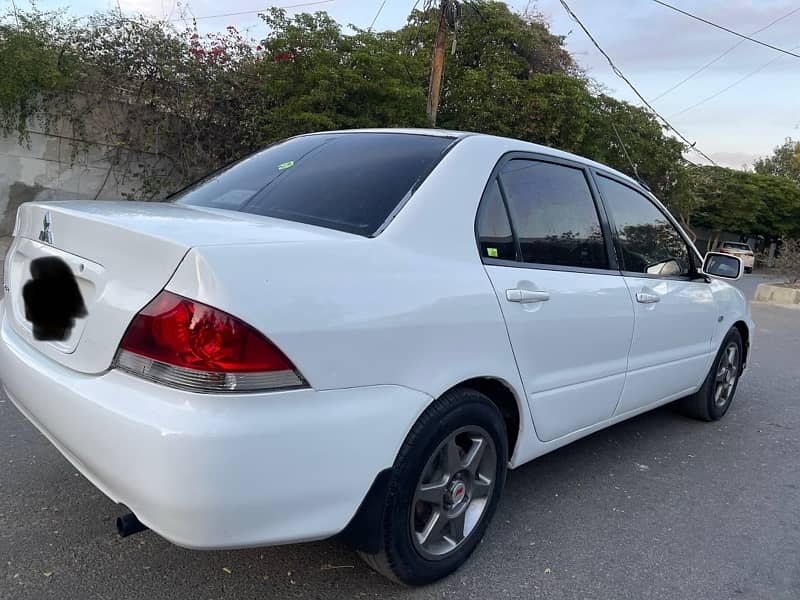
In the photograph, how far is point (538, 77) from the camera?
54.1 ft

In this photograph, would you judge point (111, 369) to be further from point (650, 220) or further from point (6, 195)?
point (6, 195)

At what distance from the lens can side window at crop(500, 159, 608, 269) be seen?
2816mm

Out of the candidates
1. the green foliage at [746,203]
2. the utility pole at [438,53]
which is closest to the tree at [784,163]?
the green foliage at [746,203]

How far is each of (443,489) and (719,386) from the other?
326 cm

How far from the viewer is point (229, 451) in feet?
5.61

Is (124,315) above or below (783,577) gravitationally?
above

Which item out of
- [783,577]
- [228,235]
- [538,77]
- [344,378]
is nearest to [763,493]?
[783,577]

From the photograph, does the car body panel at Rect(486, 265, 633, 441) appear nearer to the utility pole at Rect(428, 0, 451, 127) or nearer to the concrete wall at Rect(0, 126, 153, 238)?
the utility pole at Rect(428, 0, 451, 127)

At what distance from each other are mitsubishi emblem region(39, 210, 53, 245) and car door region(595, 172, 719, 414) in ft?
8.46

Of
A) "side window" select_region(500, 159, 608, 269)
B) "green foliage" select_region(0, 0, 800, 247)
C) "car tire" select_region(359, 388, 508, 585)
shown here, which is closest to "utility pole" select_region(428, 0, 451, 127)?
"green foliage" select_region(0, 0, 800, 247)

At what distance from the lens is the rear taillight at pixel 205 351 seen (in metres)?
1.74

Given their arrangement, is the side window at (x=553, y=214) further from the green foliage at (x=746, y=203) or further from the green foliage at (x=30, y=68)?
the green foliage at (x=746, y=203)

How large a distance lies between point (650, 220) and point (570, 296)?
1.37 meters

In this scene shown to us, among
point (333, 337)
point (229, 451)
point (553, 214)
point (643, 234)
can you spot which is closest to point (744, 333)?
point (643, 234)
